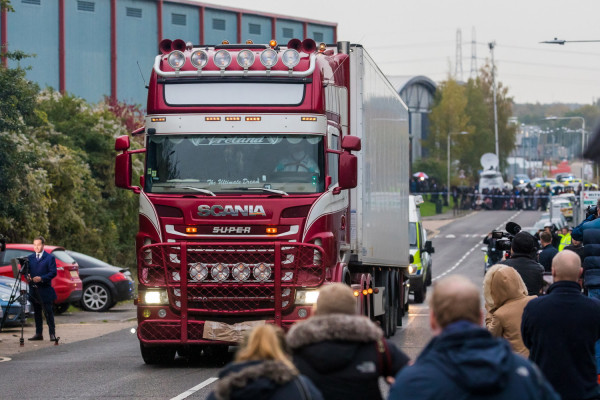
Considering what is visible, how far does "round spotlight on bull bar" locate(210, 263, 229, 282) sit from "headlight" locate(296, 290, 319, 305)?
880mm

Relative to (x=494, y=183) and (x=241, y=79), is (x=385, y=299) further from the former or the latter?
(x=494, y=183)

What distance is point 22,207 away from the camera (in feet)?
88.2

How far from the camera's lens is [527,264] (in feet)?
35.9

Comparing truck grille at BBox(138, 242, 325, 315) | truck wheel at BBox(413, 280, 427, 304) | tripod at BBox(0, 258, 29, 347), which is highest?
truck grille at BBox(138, 242, 325, 315)

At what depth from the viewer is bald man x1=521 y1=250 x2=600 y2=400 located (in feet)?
24.2

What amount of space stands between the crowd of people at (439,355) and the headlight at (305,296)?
7.08m

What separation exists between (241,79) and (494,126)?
118 metres

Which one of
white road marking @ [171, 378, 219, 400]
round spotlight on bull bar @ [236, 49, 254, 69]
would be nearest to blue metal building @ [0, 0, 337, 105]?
round spotlight on bull bar @ [236, 49, 254, 69]

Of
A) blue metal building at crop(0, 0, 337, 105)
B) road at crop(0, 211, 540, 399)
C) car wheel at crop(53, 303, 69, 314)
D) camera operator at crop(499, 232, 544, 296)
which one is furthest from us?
blue metal building at crop(0, 0, 337, 105)

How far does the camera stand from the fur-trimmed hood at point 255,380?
16.8ft

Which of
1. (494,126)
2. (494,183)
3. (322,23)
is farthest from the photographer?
(494,126)

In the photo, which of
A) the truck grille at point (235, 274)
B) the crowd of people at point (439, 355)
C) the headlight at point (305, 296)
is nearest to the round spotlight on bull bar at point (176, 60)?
the truck grille at point (235, 274)

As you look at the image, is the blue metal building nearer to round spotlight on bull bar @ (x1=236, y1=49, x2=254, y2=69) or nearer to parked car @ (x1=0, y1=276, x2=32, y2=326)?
parked car @ (x1=0, y1=276, x2=32, y2=326)

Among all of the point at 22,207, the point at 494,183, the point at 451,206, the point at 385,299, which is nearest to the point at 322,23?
the point at 451,206
